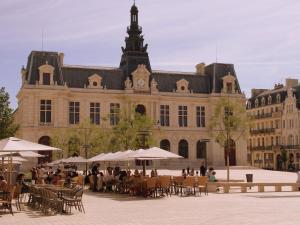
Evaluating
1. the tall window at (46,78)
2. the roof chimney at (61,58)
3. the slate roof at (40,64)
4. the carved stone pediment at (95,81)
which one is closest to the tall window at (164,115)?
the carved stone pediment at (95,81)

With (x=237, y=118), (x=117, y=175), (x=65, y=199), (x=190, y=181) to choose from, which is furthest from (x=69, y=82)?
(x=65, y=199)

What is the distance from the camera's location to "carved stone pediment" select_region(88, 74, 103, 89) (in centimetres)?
6103

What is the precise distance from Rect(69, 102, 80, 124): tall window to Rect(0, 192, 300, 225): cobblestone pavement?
4043cm

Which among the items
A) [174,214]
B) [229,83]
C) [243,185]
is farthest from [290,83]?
[174,214]

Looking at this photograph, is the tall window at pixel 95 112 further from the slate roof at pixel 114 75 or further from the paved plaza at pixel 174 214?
the paved plaza at pixel 174 214

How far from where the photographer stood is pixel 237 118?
122ft

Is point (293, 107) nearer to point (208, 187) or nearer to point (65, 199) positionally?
point (208, 187)

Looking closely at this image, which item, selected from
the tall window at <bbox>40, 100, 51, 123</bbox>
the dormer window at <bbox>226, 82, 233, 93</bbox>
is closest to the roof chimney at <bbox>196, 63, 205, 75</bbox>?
the dormer window at <bbox>226, 82, 233, 93</bbox>

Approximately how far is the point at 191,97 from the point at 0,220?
51.2m

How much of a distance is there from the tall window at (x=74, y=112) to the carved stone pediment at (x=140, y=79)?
722 centimetres

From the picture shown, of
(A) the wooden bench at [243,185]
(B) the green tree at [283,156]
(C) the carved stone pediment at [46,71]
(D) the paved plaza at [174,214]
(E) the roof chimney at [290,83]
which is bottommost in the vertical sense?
(D) the paved plaza at [174,214]

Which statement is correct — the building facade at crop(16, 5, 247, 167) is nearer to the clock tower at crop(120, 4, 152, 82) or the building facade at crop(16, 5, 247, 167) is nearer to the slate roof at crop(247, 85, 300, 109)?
the clock tower at crop(120, 4, 152, 82)

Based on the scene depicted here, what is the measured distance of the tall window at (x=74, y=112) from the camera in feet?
196

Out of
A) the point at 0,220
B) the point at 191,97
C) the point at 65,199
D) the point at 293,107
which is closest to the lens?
the point at 0,220
